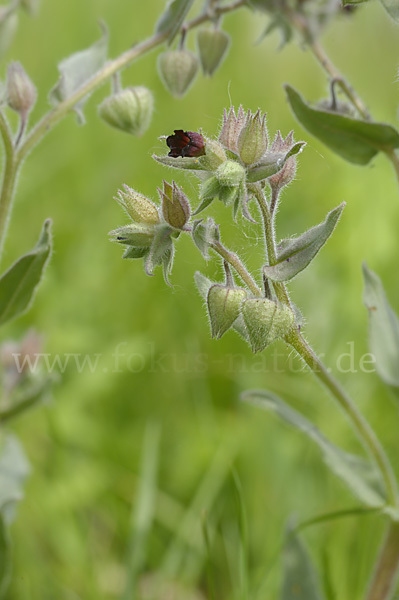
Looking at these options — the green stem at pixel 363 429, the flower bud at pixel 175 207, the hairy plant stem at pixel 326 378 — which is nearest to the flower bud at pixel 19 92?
the flower bud at pixel 175 207

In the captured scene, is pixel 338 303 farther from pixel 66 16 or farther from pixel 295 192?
pixel 66 16

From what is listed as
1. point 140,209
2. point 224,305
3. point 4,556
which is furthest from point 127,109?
point 4,556

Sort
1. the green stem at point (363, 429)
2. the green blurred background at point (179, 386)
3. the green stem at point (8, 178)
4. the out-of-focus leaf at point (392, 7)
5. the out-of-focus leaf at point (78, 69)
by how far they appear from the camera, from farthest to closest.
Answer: the green blurred background at point (179, 386) < the out-of-focus leaf at point (78, 69) < the green stem at point (8, 178) < the green stem at point (363, 429) < the out-of-focus leaf at point (392, 7)

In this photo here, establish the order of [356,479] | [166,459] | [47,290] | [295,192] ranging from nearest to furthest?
[356,479] → [166,459] → [47,290] → [295,192]

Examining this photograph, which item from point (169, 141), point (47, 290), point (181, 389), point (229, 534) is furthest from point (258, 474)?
point (169, 141)

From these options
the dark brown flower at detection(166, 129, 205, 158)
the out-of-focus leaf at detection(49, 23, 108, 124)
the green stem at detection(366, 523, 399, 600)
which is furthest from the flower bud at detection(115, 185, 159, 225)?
the green stem at detection(366, 523, 399, 600)

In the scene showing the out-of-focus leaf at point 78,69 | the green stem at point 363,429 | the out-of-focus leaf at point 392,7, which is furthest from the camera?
the out-of-focus leaf at point 78,69

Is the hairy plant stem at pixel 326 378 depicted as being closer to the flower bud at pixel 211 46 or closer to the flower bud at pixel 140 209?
the flower bud at pixel 140 209
